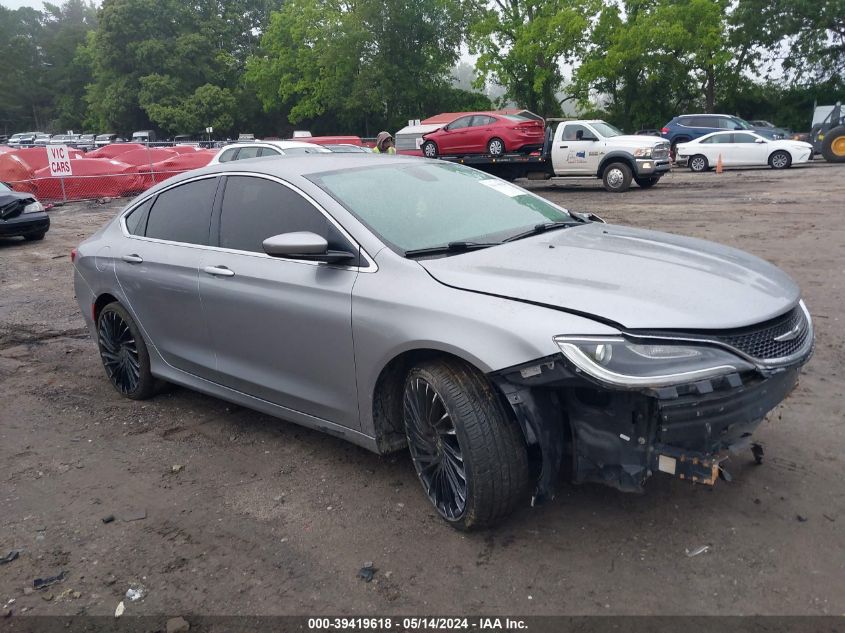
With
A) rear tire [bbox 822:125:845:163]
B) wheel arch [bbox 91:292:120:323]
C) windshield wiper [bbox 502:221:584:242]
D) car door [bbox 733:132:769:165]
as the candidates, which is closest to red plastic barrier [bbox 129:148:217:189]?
car door [bbox 733:132:769:165]

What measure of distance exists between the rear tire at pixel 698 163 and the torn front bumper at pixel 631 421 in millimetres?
24721

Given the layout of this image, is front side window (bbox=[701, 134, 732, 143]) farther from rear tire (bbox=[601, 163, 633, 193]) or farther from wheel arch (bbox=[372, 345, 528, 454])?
wheel arch (bbox=[372, 345, 528, 454])

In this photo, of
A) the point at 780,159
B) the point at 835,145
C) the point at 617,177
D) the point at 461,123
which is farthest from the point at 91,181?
the point at 835,145

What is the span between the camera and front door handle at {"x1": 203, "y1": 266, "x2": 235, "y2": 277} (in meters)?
4.16

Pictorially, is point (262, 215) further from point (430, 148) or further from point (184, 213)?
point (430, 148)

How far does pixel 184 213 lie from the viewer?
471cm

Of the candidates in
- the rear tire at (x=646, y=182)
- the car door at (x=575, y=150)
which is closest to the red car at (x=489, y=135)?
the car door at (x=575, y=150)

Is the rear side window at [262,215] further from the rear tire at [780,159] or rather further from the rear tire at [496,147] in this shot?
the rear tire at [780,159]

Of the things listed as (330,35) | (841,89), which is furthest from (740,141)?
(330,35)

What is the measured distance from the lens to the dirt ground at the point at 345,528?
2.89 metres

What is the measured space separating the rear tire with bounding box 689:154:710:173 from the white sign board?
2016 cm

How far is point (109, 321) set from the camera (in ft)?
17.3

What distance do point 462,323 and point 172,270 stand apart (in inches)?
90.1

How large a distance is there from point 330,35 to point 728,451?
54.9 m
